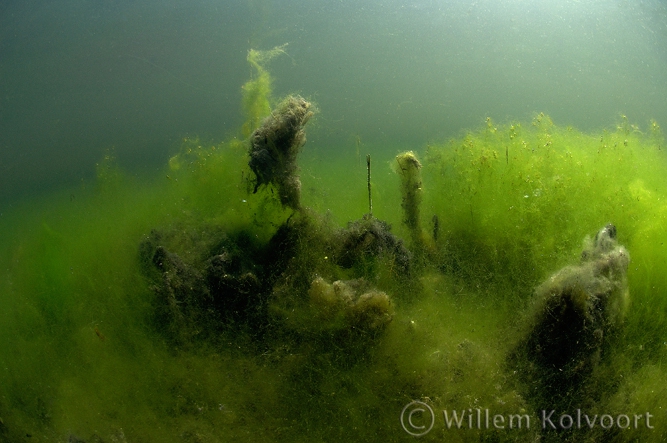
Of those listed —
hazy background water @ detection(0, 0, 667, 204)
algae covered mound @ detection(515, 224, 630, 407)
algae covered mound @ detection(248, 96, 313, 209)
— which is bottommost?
algae covered mound @ detection(515, 224, 630, 407)

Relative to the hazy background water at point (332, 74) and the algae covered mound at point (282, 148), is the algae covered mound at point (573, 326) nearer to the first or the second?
the algae covered mound at point (282, 148)

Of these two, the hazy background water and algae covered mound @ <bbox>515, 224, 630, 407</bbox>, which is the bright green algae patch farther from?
the hazy background water

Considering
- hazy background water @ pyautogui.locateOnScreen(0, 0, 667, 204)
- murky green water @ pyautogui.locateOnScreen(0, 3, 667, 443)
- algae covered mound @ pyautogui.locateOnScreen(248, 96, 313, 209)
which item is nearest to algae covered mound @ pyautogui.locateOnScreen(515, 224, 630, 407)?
murky green water @ pyautogui.locateOnScreen(0, 3, 667, 443)

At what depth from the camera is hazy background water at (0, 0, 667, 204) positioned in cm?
387

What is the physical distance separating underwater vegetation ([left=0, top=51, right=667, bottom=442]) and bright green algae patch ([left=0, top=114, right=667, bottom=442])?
0.01 m

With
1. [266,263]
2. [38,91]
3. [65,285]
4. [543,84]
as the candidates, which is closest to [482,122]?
[543,84]

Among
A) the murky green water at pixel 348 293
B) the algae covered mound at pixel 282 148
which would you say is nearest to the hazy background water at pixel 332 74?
the murky green water at pixel 348 293

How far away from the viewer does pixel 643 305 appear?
2.39m

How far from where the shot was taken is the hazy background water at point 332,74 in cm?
387

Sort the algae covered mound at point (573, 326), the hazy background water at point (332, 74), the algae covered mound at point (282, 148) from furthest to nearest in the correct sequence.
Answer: the hazy background water at point (332, 74), the algae covered mound at point (282, 148), the algae covered mound at point (573, 326)

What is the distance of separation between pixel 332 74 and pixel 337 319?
264 centimetres

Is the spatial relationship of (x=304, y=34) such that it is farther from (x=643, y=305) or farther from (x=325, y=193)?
(x=643, y=305)

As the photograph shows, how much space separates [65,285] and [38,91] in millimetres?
3047

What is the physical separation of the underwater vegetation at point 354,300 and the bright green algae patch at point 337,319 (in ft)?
0.04
